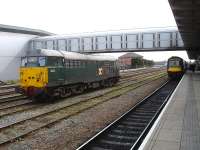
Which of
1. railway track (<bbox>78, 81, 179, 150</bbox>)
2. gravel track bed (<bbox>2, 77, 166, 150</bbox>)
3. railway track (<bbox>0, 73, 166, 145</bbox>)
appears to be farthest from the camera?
railway track (<bbox>0, 73, 166, 145</bbox>)

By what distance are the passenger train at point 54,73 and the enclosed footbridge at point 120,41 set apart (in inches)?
1193

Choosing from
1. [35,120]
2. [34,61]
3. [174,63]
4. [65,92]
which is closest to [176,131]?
[35,120]

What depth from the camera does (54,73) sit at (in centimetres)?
1981

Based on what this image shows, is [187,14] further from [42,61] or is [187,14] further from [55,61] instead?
[42,61]

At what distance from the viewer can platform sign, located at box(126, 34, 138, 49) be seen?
56.0 meters

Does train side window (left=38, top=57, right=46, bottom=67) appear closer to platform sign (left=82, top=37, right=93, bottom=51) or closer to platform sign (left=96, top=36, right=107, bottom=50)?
platform sign (left=96, top=36, right=107, bottom=50)

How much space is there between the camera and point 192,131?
10.3 meters

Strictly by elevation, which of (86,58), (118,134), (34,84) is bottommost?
(118,134)

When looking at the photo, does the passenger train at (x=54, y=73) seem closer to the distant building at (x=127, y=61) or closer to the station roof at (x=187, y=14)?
the station roof at (x=187, y=14)

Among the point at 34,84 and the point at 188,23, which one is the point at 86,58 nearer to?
the point at 34,84

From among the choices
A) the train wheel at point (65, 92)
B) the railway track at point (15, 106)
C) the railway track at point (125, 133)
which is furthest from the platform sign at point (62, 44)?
the railway track at point (125, 133)

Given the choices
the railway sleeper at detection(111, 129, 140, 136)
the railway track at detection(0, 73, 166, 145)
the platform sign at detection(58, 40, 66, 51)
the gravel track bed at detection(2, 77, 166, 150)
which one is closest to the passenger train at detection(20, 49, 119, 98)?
the railway track at detection(0, 73, 166, 145)

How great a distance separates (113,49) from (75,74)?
117 feet

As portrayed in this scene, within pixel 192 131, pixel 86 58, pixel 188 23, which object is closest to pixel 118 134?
pixel 192 131
